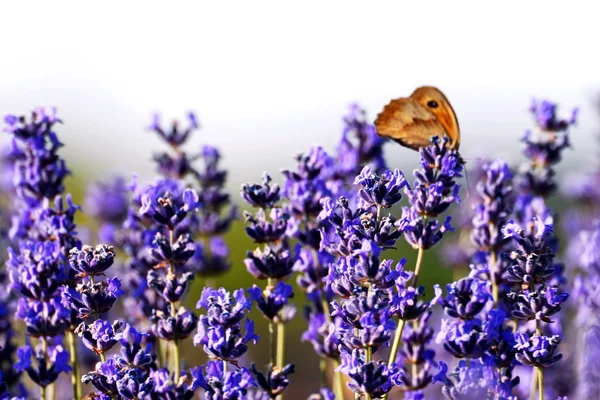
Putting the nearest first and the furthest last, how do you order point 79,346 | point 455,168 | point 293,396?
point 455,168
point 79,346
point 293,396

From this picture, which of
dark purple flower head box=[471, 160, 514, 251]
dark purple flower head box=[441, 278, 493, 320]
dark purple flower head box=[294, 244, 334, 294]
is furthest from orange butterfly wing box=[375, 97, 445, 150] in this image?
dark purple flower head box=[441, 278, 493, 320]

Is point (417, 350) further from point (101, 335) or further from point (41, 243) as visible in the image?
point (41, 243)

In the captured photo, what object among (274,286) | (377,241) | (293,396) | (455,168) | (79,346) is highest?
(455,168)

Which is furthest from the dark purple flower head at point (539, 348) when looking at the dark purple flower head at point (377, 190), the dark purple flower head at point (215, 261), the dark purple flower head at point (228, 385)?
the dark purple flower head at point (215, 261)

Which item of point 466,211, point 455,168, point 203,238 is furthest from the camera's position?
point 466,211

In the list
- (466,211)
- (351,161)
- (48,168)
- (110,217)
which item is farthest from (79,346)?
(466,211)

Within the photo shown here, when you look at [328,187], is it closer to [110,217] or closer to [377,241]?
[377,241]

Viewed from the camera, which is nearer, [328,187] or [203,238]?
[328,187]
